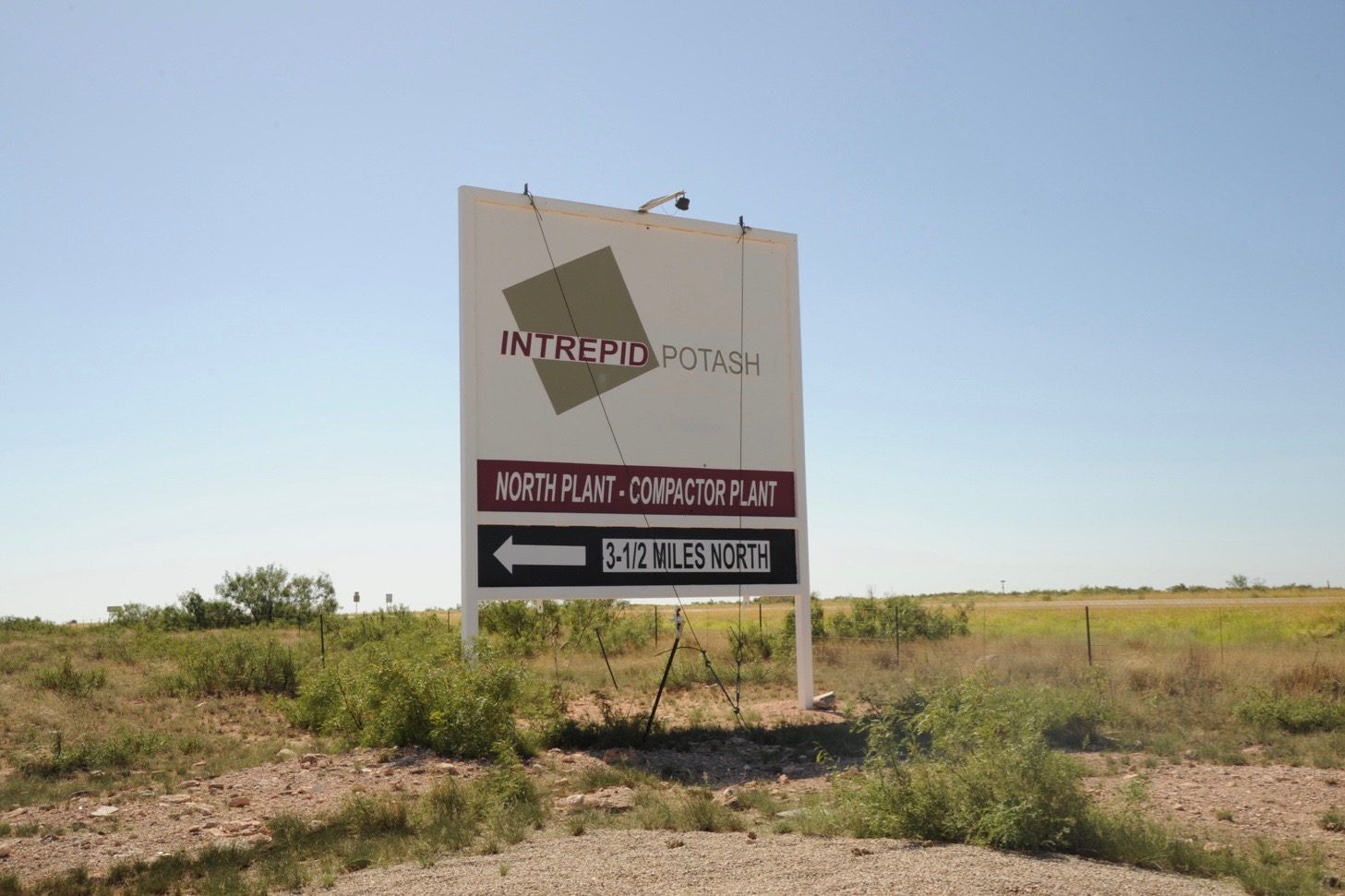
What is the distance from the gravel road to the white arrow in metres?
7.28

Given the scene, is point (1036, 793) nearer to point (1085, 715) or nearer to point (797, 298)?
point (1085, 715)

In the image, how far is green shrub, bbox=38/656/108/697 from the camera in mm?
20922

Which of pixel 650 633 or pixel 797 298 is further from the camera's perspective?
pixel 650 633

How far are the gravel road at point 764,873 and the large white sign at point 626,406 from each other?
284 inches

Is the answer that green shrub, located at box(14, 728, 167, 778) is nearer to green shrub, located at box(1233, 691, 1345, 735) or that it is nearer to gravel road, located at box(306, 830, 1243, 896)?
gravel road, located at box(306, 830, 1243, 896)

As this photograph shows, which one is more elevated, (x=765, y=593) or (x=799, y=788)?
(x=765, y=593)

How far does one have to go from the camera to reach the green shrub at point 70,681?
2092 cm

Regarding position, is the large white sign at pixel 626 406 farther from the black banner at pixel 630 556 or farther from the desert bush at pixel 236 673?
the desert bush at pixel 236 673

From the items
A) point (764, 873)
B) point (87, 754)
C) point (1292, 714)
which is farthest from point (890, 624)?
point (764, 873)

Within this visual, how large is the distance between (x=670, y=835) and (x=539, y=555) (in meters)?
7.32

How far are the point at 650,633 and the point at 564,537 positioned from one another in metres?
20.0

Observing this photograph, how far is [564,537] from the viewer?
16641mm

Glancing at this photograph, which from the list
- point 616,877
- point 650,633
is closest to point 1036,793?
point 616,877

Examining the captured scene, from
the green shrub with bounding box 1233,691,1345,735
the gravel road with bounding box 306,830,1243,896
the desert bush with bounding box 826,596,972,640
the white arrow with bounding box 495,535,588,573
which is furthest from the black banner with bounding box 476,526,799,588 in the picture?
the desert bush with bounding box 826,596,972,640
